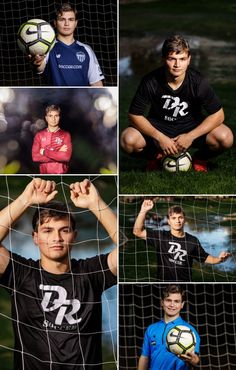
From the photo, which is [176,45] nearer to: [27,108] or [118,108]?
[118,108]

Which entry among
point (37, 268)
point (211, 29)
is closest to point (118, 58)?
point (211, 29)

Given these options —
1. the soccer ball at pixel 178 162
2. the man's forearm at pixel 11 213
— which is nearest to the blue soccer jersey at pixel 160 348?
the soccer ball at pixel 178 162

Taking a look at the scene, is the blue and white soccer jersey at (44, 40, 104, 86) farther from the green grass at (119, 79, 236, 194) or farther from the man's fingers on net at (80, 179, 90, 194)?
the man's fingers on net at (80, 179, 90, 194)

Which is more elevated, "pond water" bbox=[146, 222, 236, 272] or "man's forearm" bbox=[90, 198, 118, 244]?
"man's forearm" bbox=[90, 198, 118, 244]

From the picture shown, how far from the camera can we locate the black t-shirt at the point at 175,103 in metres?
5.62

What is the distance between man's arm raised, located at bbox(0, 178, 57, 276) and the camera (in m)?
5.51

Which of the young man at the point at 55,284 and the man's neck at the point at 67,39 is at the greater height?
the man's neck at the point at 67,39

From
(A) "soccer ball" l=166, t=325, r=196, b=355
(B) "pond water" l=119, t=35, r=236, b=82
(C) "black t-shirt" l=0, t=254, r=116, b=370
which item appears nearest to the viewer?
(A) "soccer ball" l=166, t=325, r=196, b=355

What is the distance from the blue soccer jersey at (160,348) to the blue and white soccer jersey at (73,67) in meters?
1.63

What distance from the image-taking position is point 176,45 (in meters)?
5.61

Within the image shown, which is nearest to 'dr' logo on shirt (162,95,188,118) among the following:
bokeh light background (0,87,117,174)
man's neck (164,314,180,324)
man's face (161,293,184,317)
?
bokeh light background (0,87,117,174)

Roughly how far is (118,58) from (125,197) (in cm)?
92

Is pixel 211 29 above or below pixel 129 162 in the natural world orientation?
above

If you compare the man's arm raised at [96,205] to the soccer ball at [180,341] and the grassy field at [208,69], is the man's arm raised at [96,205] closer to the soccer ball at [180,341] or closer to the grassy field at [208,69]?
the grassy field at [208,69]
